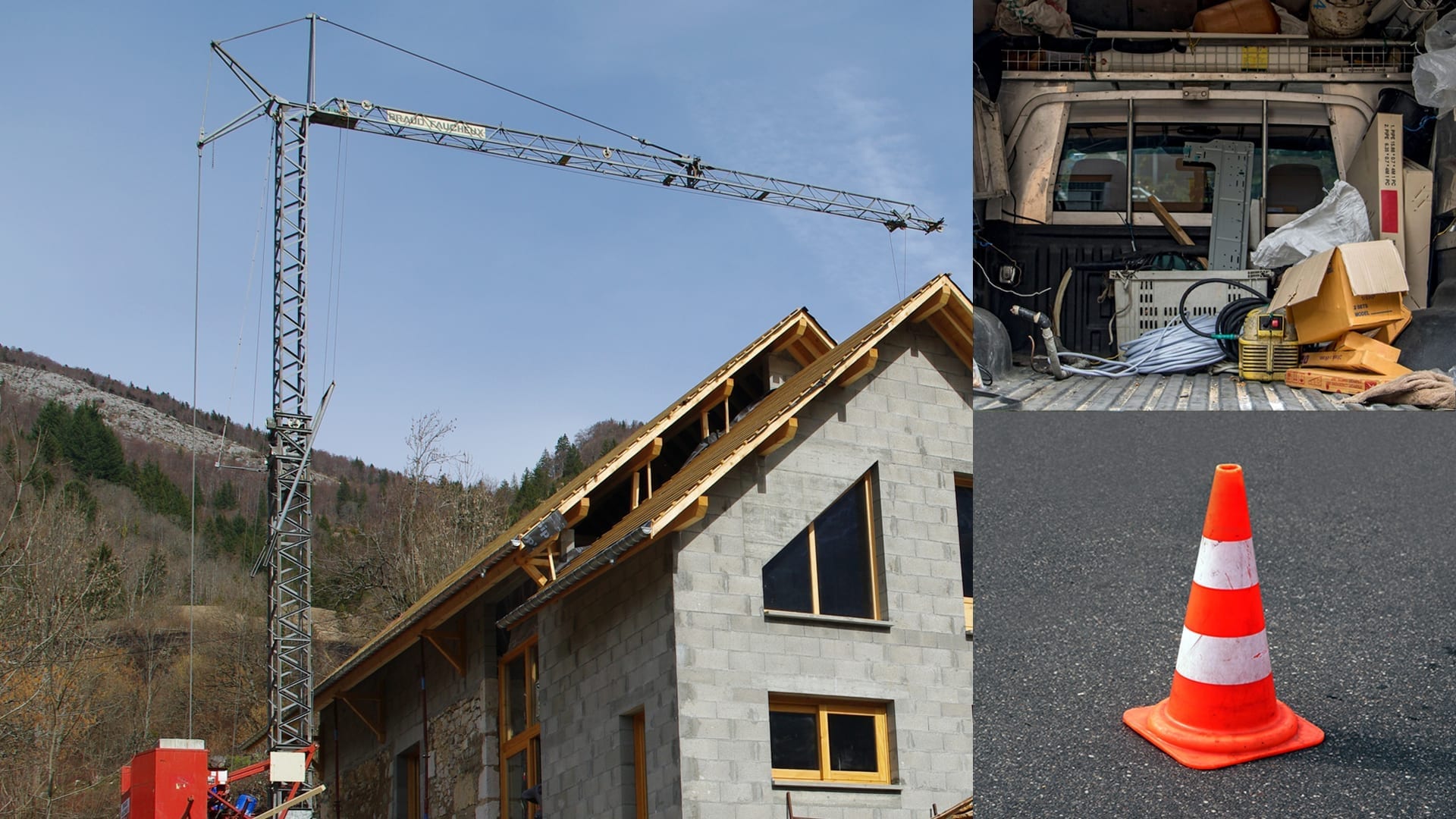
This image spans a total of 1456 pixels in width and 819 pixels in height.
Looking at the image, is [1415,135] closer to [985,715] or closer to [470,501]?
[985,715]

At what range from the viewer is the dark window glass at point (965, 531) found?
1068 cm

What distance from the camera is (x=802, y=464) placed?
413 inches

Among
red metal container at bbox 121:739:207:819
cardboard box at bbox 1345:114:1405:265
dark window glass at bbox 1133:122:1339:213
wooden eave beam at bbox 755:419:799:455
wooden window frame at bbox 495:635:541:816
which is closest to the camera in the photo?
cardboard box at bbox 1345:114:1405:265

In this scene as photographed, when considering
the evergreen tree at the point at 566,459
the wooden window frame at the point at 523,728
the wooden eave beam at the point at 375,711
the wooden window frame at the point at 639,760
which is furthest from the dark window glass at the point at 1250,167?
the evergreen tree at the point at 566,459

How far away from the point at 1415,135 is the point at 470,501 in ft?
128

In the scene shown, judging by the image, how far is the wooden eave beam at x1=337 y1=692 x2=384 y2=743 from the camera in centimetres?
1589

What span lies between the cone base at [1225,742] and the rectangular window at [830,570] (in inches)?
244

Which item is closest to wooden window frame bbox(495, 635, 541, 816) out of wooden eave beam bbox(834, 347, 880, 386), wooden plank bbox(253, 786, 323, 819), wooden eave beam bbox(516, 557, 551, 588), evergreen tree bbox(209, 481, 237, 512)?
wooden eave beam bbox(516, 557, 551, 588)

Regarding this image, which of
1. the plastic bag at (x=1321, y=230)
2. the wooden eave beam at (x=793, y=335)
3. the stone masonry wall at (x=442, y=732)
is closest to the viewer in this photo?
the plastic bag at (x=1321, y=230)

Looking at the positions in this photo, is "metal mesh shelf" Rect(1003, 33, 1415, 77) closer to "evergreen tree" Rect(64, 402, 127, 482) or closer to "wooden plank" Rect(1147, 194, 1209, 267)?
"wooden plank" Rect(1147, 194, 1209, 267)

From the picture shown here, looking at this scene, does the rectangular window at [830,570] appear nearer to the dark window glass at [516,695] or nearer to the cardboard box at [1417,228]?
the dark window glass at [516,695]

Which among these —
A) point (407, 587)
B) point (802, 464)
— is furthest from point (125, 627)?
point (802, 464)

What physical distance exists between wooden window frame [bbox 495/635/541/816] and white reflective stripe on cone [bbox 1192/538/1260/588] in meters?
8.21

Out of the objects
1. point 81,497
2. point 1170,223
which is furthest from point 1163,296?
point 81,497
